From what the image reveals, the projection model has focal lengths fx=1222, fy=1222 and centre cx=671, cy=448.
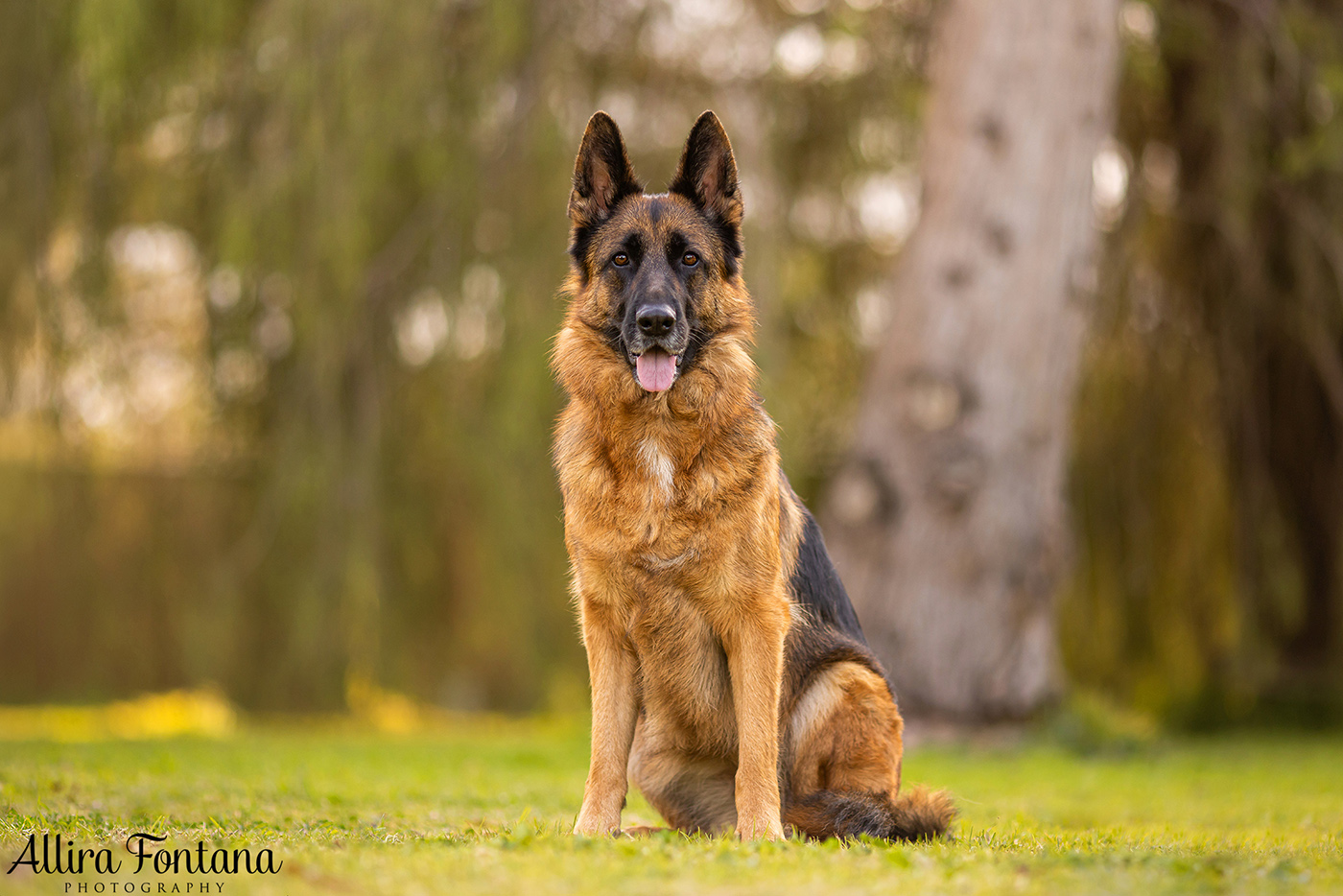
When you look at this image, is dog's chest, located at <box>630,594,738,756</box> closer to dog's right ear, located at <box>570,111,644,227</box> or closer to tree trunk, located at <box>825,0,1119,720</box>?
dog's right ear, located at <box>570,111,644,227</box>

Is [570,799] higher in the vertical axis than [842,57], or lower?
lower

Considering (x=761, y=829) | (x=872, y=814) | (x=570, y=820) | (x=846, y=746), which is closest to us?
(x=761, y=829)

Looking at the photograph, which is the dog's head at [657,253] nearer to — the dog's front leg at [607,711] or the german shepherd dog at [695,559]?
the german shepherd dog at [695,559]

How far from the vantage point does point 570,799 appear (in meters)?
6.16

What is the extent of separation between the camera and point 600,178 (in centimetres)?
497

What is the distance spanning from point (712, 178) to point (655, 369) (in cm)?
96

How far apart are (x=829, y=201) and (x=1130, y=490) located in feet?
13.2

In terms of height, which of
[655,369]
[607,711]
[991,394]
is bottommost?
[607,711]

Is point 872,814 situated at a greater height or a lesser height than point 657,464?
lesser

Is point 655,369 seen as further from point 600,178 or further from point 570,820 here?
point 570,820

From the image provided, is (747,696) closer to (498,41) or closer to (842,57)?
(498,41)

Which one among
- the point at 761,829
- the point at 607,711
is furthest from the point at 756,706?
the point at 607,711

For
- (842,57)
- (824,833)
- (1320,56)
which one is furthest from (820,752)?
(1320,56)

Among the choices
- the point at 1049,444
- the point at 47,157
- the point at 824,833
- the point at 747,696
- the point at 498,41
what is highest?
the point at 498,41
